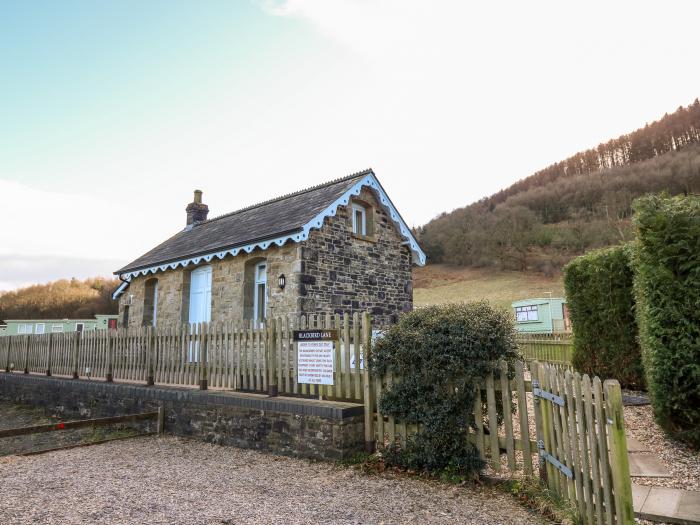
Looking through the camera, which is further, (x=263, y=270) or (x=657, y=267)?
(x=263, y=270)

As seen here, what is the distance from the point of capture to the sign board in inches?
261

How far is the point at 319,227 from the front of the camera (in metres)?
12.0

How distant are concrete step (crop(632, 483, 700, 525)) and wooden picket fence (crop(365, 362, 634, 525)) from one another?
0.72 metres

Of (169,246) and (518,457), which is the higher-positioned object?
(169,246)

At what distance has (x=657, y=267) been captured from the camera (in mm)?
6047

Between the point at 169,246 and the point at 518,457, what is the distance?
1484 centimetres

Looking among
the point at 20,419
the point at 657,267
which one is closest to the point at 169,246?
the point at 20,419

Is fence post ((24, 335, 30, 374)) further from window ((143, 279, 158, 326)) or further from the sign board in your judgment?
the sign board

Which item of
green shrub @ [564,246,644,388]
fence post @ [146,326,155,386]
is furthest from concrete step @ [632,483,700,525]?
fence post @ [146,326,155,386]

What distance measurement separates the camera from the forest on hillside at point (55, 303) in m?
56.5

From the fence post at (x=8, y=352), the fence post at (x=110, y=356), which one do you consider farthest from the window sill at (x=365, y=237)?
the fence post at (x=8, y=352)

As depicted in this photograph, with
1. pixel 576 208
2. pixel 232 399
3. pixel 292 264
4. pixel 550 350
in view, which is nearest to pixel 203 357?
pixel 232 399

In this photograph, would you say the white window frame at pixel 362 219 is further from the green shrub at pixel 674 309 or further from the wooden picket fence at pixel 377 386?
the green shrub at pixel 674 309

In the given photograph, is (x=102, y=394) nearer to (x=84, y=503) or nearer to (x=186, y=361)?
(x=186, y=361)
